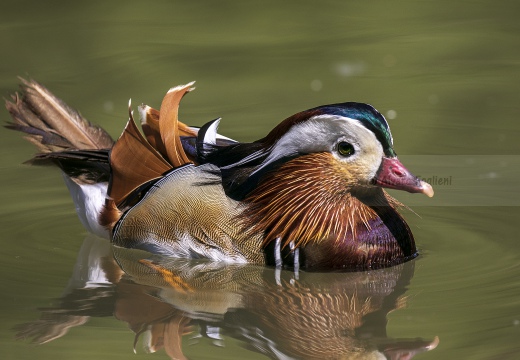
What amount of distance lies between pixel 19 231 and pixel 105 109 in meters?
2.10

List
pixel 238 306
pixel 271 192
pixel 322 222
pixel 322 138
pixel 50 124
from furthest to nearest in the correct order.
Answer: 1. pixel 50 124
2. pixel 271 192
3. pixel 322 222
4. pixel 322 138
5. pixel 238 306

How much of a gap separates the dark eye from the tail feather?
169 cm

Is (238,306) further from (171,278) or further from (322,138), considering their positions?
(322,138)

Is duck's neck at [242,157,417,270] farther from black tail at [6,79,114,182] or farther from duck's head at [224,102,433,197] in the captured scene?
black tail at [6,79,114,182]

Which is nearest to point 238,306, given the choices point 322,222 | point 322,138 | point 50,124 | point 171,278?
point 171,278

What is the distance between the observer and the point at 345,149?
6.31 metres

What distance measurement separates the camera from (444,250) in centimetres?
662

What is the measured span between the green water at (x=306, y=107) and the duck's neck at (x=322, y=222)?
13cm

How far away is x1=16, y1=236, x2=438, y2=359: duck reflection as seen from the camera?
17.7 feet

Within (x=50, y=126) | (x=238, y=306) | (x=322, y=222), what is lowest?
(x=238, y=306)

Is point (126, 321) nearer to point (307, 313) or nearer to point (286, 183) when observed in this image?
point (307, 313)

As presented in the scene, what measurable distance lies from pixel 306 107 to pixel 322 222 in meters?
2.49

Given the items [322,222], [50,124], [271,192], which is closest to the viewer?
[322,222]

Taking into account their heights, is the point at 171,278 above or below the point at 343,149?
below
